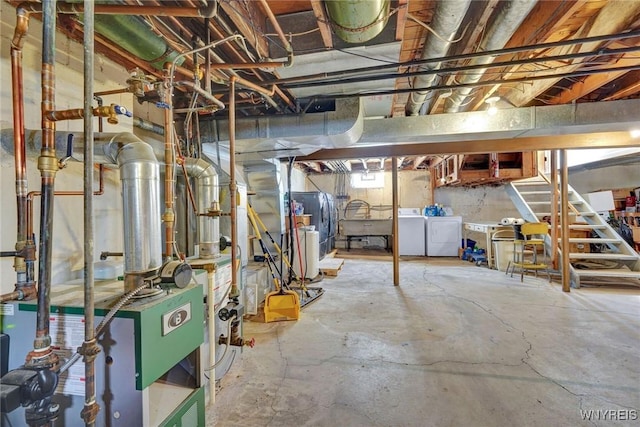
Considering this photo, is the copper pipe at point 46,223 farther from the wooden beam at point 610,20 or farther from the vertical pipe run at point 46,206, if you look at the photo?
the wooden beam at point 610,20

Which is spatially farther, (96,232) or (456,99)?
(456,99)

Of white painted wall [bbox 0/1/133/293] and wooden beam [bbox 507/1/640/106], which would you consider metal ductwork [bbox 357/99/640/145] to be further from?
white painted wall [bbox 0/1/133/293]

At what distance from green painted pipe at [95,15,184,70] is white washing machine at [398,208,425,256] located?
5884 millimetres

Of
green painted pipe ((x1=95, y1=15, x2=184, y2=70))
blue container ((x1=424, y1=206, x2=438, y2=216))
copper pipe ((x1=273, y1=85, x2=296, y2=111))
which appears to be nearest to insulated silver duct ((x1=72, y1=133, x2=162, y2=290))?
green painted pipe ((x1=95, y1=15, x2=184, y2=70))

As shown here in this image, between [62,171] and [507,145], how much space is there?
431 centimetres

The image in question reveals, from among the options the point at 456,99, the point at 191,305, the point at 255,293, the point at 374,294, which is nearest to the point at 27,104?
the point at 191,305

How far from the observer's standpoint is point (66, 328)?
917 millimetres

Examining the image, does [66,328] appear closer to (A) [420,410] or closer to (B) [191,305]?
(B) [191,305]

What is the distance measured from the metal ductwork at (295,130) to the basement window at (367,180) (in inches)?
196

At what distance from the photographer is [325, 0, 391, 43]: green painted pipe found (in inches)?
47.5

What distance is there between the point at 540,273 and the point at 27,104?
622 cm

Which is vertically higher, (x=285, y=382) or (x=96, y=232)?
(x=96, y=232)

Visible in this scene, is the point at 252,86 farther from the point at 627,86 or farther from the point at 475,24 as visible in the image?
the point at 627,86

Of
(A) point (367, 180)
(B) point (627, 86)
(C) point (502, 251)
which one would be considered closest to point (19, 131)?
(B) point (627, 86)
